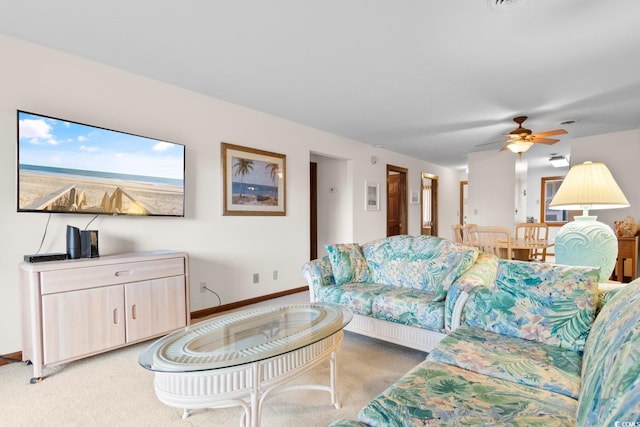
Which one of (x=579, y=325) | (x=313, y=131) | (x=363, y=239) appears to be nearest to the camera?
(x=579, y=325)

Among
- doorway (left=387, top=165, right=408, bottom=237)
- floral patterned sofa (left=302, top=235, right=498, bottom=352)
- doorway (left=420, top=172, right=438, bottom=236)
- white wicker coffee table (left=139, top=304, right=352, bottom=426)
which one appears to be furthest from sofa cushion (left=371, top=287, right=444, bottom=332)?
doorway (left=420, top=172, right=438, bottom=236)

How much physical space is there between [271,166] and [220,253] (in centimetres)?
127

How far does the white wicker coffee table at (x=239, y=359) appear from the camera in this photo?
4.15 ft

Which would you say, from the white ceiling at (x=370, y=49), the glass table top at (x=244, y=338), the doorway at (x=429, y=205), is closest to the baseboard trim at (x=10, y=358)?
the glass table top at (x=244, y=338)

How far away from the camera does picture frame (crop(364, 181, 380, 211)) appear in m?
5.61

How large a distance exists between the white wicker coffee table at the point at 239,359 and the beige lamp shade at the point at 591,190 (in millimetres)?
1794

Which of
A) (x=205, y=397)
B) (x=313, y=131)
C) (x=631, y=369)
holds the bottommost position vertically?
(x=205, y=397)

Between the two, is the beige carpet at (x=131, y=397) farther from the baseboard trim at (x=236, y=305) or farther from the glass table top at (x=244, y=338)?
the baseboard trim at (x=236, y=305)

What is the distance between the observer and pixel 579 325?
1540mm

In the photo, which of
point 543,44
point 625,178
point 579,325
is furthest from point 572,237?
point 625,178

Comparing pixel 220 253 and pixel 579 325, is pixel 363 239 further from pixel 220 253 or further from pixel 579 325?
pixel 579 325

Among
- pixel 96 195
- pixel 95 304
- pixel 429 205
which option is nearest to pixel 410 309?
pixel 95 304

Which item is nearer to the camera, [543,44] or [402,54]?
[543,44]

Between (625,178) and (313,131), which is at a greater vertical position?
(313,131)
